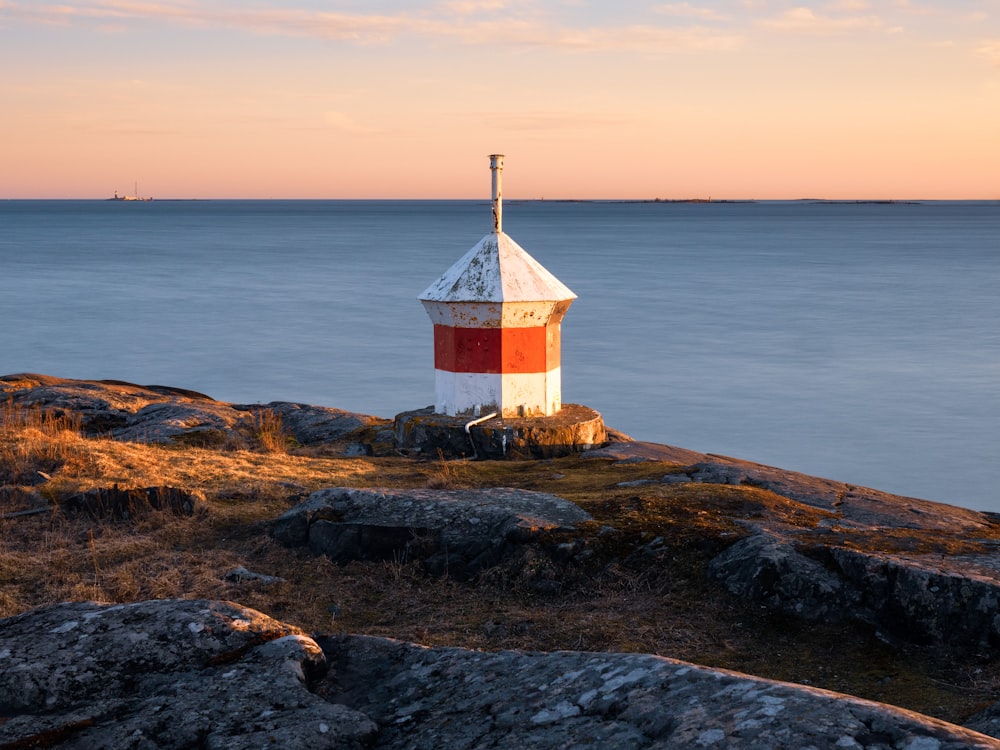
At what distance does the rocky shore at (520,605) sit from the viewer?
3.42 m

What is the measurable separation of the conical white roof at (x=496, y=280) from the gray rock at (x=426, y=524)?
12.5ft

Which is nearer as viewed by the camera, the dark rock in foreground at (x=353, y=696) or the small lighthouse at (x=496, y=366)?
the dark rock in foreground at (x=353, y=696)

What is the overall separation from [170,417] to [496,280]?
536cm

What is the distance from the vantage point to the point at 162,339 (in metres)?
38.5

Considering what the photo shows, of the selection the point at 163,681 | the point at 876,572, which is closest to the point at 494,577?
the point at 876,572

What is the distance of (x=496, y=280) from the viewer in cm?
1198

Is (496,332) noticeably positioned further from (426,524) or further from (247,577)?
(247,577)

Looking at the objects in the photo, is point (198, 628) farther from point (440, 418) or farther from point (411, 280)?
point (411, 280)

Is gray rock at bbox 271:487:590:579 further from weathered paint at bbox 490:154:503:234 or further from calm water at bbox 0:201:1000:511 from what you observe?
calm water at bbox 0:201:1000:511

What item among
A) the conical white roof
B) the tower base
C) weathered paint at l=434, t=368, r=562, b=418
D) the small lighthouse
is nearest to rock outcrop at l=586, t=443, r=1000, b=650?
the tower base

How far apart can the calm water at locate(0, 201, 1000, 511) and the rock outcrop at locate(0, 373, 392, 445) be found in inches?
386

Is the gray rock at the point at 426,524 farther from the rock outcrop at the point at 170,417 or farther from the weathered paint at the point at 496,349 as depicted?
the rock outcrop at the point at 170,417

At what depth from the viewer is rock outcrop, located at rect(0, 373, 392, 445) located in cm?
1345

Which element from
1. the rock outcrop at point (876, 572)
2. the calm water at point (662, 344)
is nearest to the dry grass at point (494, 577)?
the rock outcrop at point (876, 572)
